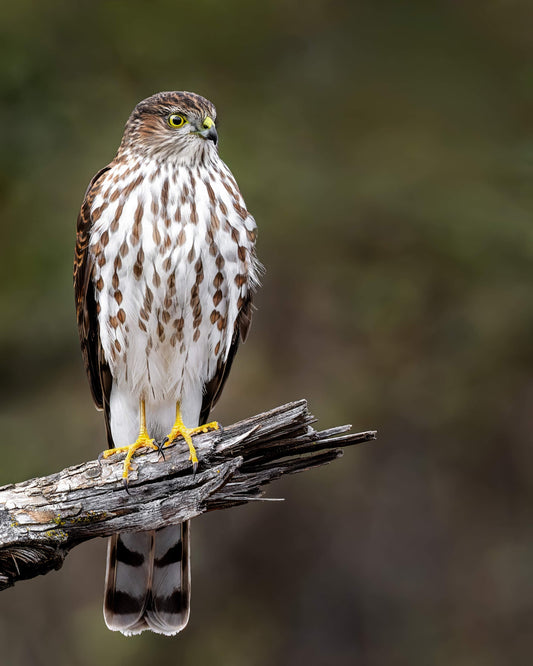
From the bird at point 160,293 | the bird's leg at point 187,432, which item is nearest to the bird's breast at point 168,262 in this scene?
the bird at point 160,293

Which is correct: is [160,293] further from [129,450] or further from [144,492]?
[144,492]

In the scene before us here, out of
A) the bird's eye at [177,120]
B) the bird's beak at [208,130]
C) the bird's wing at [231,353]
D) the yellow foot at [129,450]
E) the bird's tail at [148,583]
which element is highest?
the bird's eye at [177,120]

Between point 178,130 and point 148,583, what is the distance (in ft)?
6.67

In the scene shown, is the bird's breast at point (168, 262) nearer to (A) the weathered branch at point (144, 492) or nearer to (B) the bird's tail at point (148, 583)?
(A) the weathered branch at point (144, 492)

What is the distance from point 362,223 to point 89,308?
2.44 metres

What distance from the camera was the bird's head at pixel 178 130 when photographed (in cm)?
427

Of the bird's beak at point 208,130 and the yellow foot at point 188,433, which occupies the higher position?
the bird's beak at point 208,130

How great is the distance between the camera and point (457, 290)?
632 cm

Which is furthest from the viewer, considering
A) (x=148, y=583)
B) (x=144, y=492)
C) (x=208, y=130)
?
(x=148, y=583)

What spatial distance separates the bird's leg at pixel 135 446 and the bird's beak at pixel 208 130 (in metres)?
1.21

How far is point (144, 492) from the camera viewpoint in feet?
12.5

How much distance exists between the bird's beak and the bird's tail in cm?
183

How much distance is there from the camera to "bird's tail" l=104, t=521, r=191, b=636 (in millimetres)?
4492

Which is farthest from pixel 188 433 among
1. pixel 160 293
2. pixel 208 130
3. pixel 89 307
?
pixel 208 130
